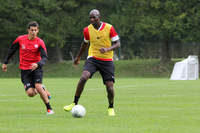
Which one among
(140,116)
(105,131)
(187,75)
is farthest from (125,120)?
(187,75)

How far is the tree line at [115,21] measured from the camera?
42.7m

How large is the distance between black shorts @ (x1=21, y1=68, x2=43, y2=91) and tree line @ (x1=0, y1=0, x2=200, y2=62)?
3088 cm

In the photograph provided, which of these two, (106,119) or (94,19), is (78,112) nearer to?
(106,119)

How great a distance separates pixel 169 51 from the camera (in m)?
47.6

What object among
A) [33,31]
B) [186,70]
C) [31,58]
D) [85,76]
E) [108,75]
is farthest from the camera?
[186,70]

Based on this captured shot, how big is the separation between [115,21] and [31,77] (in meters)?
34.6

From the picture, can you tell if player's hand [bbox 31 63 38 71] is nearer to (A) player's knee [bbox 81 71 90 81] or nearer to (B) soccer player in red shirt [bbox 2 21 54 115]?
(B) soccer player in red shirt [bbox 2 21 54 115]

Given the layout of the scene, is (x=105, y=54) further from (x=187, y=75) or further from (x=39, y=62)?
(x=187, y=75)

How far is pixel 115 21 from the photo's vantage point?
46.3 meters

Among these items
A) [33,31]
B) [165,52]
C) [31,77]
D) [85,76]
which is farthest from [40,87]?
[165,52]

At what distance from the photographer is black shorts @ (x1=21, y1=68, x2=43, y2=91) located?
11844 mm

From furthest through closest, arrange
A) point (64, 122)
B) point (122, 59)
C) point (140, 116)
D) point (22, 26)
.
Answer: point (122, 59)
point (22, 26)
point (140, 116)
point (64, 122)

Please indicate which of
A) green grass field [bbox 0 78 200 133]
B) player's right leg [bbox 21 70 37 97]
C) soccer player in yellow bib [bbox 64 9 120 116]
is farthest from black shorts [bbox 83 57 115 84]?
player's right leg [bbox 21 70 37 97]

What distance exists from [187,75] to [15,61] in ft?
62.6
